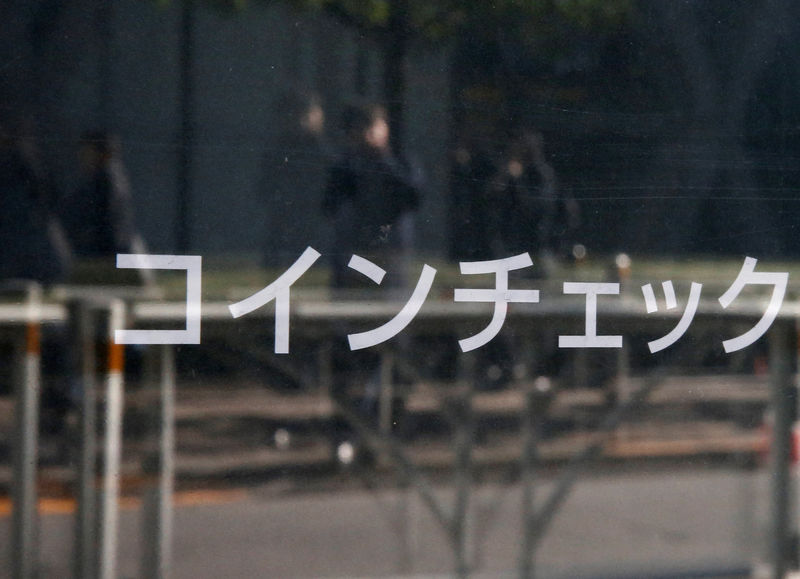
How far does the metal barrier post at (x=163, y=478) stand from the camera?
5.59ft

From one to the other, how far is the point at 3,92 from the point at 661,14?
1065 millimetres

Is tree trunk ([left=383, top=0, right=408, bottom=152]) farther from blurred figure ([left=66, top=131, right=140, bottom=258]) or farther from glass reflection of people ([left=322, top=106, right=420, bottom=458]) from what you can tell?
blurred figure ([left=66, top=131, right=140, bottom=258])

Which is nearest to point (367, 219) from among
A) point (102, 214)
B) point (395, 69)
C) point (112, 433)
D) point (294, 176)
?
point (294, 176)

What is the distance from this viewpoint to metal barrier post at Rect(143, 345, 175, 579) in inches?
67.1

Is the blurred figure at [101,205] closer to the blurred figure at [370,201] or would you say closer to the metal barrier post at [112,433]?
the metal barrier post at [112,433]

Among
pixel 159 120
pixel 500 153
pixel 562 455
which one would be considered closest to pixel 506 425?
pixel 562 455

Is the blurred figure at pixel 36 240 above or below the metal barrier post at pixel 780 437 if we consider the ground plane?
above

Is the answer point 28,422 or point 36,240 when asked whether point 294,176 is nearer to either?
point 36,240

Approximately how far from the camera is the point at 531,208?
188 cm

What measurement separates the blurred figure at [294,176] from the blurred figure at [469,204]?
0.21 metres

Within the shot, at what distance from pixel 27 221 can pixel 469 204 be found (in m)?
0.67

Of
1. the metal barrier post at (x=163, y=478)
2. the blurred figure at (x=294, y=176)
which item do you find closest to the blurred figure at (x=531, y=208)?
the blurred figure at (x=294, y=176)

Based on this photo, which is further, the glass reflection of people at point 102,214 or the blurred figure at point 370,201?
the blurred figure at point 370,201

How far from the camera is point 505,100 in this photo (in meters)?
1.88
